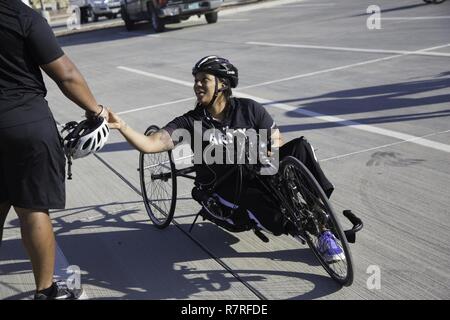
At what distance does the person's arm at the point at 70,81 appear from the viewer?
10.4 feet

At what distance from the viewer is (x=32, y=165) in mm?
3229

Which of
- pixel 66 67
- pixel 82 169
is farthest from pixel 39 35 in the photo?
pixel 82 169

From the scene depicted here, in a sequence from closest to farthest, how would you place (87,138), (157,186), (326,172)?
(87,138), (157,186), (326,172)

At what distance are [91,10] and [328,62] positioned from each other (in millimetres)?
25190

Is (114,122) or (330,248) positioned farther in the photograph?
(330,248)

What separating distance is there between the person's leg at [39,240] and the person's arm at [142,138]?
0.63 meters

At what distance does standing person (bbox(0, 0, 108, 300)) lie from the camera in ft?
10.1

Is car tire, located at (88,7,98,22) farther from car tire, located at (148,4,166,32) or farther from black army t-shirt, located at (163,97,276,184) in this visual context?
black army t-shirt, located at (163,97,276,184)

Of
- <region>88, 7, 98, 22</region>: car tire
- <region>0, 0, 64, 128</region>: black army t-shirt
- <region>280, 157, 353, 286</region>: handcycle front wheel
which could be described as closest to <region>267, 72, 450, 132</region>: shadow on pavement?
<region>280, 157, 353, 286</region>: handcycle front wheel

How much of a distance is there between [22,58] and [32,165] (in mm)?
559

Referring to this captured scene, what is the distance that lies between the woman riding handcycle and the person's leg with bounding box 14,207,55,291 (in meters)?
0.67

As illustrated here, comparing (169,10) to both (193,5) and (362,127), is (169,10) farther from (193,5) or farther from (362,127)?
(362,127)

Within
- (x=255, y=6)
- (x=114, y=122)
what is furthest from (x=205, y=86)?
(x=255, y=6)

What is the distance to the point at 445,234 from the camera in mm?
4012
